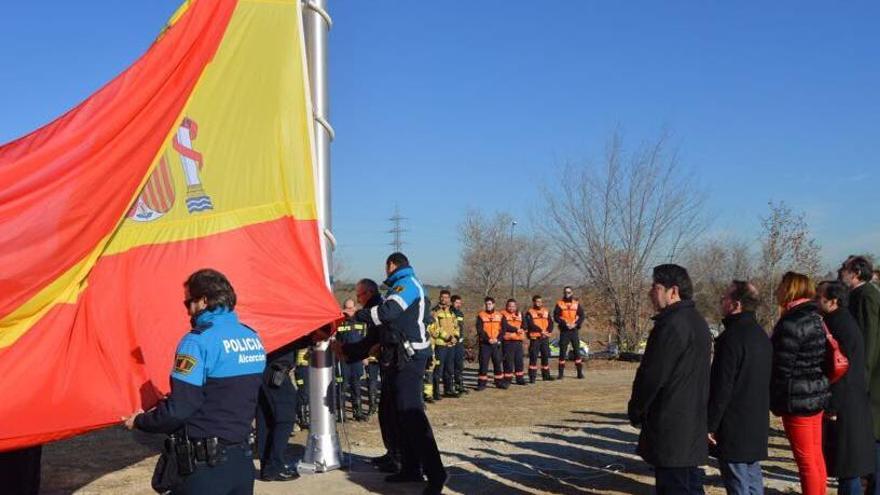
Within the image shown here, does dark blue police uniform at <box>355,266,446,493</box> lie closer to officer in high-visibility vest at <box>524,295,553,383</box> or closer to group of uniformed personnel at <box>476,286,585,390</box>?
group of uniformed personnel at <box>476,286,585,390</box>

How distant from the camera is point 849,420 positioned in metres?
5.98

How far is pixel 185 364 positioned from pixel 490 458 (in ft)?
17.7

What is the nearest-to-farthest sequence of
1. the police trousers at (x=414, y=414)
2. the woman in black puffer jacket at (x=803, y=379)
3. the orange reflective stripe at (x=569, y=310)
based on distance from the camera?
the woman in black puffer jacket at (x=803, y=379), the police trousers at (x=414, y=414), the orange reflective stripe at (x=569, y=310)

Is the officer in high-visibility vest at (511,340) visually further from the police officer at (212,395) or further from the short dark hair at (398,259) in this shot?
the police officer at (212,395)

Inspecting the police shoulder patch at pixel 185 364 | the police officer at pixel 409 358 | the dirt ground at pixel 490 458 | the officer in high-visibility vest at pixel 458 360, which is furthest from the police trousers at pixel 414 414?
the officer in high-visibility vest at pixel 458 360

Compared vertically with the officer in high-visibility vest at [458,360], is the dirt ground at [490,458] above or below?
below

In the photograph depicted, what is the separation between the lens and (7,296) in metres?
4.73

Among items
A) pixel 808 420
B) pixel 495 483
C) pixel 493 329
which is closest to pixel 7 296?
pixel 495 483

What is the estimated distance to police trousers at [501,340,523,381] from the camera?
53.9 ft

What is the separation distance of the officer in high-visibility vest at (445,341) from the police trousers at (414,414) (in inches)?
294

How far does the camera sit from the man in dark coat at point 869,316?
6.29m

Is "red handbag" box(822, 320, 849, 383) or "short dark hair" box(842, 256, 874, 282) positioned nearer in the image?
"red handbag" box(822, 320, 849, 383)

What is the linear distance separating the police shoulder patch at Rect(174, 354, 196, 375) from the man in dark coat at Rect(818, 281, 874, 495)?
183 inches

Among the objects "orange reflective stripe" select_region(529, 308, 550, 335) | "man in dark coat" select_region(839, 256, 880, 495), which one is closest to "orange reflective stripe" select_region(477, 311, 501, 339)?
"orange reflective stripe" select_region(529, 308, 550, 335)
